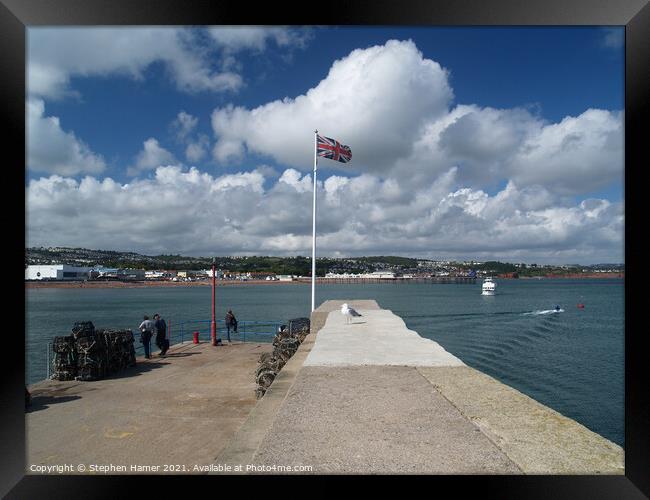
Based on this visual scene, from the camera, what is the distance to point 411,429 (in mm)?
3963

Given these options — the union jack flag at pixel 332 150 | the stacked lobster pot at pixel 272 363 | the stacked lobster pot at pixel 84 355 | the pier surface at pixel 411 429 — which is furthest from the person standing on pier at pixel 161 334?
the pier surface at pixel 411 429

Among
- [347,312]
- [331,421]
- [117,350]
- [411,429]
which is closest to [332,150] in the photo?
[347,312]

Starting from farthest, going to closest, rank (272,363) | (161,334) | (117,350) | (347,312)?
1. (161,334)
2. (117,350)
3. (347,312)
4. (272,363)

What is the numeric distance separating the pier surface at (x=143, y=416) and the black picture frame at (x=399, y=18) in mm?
825

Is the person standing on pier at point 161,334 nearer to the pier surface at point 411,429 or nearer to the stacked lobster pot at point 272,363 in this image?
the stacked lobster pot at point 272,363

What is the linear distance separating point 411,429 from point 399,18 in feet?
10.9

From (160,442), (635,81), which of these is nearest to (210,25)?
(635,81)

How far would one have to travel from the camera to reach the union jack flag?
17109mm

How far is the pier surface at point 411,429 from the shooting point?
328 centimetres

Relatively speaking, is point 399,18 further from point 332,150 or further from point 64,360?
point 332,150

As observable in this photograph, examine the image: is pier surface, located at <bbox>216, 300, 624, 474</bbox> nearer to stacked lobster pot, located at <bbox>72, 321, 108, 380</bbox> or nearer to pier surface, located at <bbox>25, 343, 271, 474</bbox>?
pier surface, located at <bbox>25, 343, 271, 474</bbox>

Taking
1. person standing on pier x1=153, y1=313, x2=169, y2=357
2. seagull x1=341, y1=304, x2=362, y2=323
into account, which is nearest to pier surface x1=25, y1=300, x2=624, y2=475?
seagull x1=341, y1=304, x2=362, y2=323

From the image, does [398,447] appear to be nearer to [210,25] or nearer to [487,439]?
[487,439]

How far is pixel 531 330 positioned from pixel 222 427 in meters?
35.6
